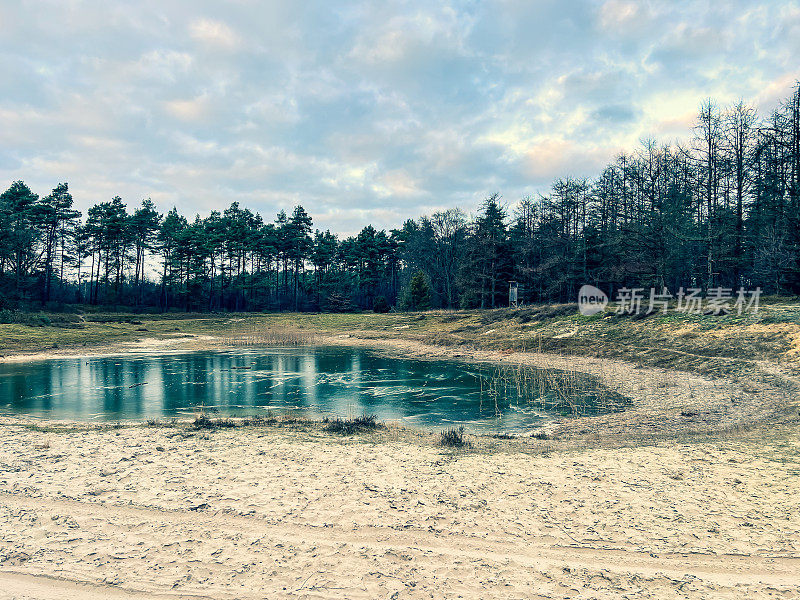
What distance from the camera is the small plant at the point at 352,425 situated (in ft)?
34.0

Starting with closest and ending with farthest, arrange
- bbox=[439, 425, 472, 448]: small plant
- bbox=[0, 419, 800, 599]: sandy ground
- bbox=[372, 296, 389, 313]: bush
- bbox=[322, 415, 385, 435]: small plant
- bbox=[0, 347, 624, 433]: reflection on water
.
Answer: bbox=[0, 419, 800, 599]: sandy ground, bbox=[439, 425, 472, 448]: small plant, bbox=[322, 415, 385, 435]: small plant, bbox=[0, 347, 624, 433]: reflection on water, bbox=[372, 296, 389, 313]: bush

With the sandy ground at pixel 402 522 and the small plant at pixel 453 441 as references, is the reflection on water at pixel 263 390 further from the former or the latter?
the sandy ground at pixel 402 522

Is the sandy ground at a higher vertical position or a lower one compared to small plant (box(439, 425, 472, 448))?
higher

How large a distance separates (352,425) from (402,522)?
5414 millimetres

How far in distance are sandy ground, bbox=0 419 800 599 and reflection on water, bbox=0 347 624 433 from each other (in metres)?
4.28

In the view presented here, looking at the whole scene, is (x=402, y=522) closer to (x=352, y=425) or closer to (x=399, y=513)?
(x=399, y=513)

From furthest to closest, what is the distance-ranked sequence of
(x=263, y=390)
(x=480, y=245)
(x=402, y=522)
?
(x=480, y=245), (x=263, y=390), (x=402, y=522)

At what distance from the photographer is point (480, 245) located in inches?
2100

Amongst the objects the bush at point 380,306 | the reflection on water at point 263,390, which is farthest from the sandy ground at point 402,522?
the bush at point 380,306

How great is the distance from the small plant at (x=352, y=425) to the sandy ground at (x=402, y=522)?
1.92m

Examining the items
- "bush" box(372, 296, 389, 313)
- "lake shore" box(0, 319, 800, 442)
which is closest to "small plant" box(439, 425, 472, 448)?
"lake shore" box(0, 319, 800, 442)

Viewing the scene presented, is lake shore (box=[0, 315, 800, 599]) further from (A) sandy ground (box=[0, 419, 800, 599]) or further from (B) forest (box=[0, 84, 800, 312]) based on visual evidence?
(B) forest (box=[0, 84, 800, 312])

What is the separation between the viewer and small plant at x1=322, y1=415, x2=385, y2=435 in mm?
10359

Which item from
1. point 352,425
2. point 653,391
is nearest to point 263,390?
point 352,425
